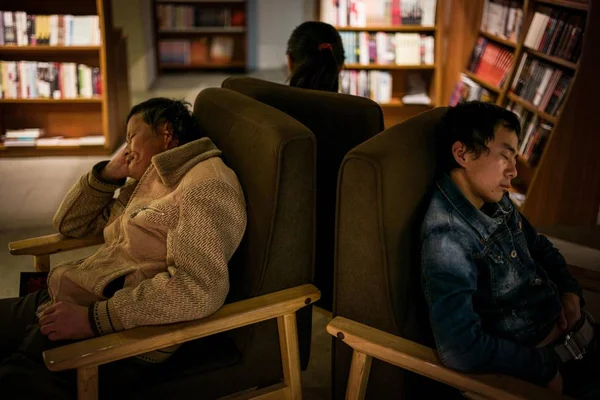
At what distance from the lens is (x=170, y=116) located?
198 centimetres

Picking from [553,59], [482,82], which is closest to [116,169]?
[553,59]

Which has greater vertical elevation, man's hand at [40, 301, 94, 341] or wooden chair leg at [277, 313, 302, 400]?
man's hand at [40, 301, 94, 341]

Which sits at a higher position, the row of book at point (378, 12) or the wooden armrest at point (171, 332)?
the row of book at point (378, 12)

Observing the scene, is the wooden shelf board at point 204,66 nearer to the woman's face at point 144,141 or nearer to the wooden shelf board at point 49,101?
the wooden shelf board at point 49,101

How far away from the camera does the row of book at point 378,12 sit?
5.19 metres

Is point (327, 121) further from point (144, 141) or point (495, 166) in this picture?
point (495, 166)

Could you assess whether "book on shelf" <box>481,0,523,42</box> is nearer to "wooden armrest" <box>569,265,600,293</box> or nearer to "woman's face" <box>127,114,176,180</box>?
"wooden armrest" <box>569,265,600,293</box>

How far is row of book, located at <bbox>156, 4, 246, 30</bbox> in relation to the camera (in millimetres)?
7738

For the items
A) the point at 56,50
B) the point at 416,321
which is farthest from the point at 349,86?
the point at 416,321

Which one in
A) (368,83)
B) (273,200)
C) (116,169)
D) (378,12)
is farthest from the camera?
(368,83)

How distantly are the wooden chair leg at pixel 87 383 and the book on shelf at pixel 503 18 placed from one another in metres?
3.58

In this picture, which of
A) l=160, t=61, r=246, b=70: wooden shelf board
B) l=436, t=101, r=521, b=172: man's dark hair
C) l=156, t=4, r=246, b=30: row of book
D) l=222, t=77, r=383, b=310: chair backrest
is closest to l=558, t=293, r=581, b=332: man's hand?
l=436, t=101, r=521, b=172: man's dark hair

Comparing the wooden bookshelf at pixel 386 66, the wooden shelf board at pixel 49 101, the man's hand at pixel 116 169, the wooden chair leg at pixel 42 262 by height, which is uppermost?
the wooden bookshelf at pixel 386 66

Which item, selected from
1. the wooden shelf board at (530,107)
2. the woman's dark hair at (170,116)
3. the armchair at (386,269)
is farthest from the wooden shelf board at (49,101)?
the armchair at (386,269)
